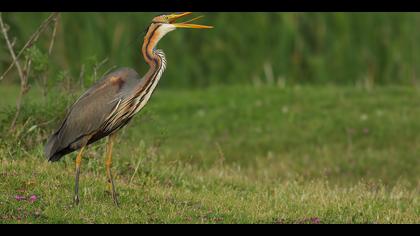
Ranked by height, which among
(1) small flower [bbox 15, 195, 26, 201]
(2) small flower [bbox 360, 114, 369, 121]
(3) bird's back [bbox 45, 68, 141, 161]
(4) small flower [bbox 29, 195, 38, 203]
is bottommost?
(2) small flower [bbox 360, 114, 369, 121]

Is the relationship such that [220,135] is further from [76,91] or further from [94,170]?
[94,170]

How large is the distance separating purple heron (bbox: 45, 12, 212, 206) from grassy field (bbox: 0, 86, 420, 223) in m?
0.55

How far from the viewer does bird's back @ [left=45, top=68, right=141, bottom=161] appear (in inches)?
318

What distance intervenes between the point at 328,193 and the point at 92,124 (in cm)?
287

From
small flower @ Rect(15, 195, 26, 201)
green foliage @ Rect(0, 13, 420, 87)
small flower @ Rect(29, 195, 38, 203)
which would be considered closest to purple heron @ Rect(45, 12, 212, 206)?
small flower @ Rect(29, 195, 38, 203)

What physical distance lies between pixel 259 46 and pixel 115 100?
10.3m

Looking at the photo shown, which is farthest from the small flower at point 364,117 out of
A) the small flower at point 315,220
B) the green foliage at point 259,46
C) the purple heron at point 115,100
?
the purple heron at point 115,100

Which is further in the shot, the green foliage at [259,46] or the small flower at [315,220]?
the green foliage at [259,46]

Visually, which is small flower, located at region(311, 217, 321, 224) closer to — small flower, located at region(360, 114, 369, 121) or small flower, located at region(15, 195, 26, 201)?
small flower, located at region(15, 195, 26, 201)

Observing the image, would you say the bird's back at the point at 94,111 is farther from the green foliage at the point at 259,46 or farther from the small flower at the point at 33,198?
the green foliage at the point at 259,46

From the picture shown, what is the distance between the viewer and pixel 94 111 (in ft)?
26.7

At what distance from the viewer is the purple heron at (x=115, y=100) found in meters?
7.97

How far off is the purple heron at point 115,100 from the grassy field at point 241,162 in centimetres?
55
